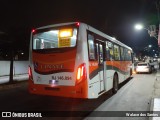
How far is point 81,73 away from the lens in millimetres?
7406

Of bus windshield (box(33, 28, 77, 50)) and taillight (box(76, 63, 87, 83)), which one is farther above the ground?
bus windshield (box(33, 28, 77, 50))

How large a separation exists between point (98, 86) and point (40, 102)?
2716 mm

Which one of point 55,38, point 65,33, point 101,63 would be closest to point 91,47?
point 65,33

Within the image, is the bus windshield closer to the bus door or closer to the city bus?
the city bus

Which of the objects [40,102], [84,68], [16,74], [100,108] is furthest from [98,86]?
[16,74]

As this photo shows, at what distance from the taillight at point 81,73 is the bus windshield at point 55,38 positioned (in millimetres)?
829

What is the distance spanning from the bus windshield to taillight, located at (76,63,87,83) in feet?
2.72

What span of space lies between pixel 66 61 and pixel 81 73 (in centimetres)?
71

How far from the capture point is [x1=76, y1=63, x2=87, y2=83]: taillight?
7379 mm

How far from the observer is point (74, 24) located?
7.66 meters

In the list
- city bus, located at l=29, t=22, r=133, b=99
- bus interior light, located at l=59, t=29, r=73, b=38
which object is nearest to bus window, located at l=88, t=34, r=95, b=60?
city bus, located at l=29, t=22, r=133, b=99

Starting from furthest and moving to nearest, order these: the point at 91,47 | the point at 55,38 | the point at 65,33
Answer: the point at 91,47 < the point at 55,38 < the point at 65,33

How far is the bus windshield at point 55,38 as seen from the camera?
7602 mm

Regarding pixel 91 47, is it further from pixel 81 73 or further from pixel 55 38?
pixel 55 38
